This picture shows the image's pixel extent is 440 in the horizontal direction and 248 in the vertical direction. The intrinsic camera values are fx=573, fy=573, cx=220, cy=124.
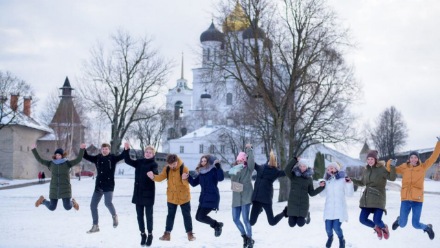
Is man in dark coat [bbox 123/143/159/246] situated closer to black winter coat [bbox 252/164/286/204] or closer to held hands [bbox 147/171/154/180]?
held hands [bbox 147/171/154/180]

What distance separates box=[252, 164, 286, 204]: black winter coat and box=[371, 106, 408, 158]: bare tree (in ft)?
247

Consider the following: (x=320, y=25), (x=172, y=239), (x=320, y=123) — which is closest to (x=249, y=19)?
(x=320, y=25)

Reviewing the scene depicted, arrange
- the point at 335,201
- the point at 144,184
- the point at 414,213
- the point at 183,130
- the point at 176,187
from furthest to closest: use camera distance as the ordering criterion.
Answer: the point at 183,130 < the point at 414,213 < the point at 144,184 < the point at 176,187 < the point at 335,201

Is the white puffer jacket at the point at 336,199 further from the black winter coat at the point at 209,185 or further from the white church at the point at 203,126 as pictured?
the white church at the point at 203,126

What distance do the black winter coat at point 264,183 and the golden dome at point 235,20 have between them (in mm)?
14690

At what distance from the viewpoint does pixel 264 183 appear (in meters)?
12.3

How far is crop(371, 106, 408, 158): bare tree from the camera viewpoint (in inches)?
3356

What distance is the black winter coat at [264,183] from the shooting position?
12188mm

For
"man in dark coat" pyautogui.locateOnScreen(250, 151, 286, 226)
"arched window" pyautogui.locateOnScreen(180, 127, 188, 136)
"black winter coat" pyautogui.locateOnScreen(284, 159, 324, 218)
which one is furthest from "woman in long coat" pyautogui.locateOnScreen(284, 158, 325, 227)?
"arched window" pyautogui.locateOnScreen(180, 127, 188, 136)

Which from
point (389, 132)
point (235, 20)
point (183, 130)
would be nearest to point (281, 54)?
point (235, 20)

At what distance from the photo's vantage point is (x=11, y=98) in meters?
53.9

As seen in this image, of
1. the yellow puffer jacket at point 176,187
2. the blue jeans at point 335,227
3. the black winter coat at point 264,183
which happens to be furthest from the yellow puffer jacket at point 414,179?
the yellow puffer jacket at point 176,187

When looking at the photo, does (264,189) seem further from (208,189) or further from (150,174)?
(150,174)

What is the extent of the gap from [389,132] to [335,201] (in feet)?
257
